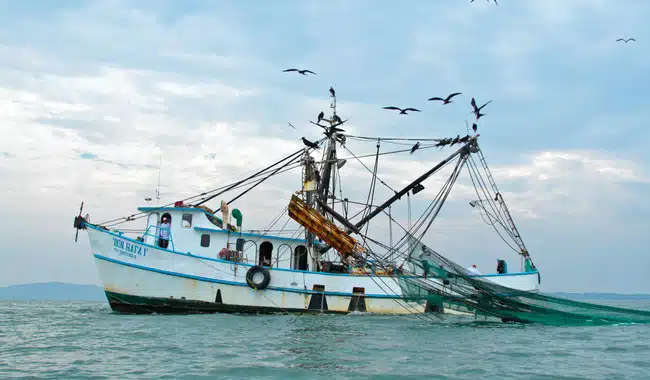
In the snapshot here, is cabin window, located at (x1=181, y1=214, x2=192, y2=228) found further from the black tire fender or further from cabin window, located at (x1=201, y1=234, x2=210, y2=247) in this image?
the black tire fender

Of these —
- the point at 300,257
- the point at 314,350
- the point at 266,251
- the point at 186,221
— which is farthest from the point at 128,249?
the point at 314,350

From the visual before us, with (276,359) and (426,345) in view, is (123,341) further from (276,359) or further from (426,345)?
(426,345)

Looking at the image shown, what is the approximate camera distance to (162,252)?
21031mm

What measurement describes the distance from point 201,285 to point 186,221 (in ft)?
8.96

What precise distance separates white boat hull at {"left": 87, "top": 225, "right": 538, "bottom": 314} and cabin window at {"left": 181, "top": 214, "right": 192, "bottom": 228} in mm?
1710

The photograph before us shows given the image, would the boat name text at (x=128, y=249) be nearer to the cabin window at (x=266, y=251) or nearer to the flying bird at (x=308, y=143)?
the cabin window at (x=266, y=251)

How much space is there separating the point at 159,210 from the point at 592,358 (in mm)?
15845

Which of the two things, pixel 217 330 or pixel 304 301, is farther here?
pixel 304 301

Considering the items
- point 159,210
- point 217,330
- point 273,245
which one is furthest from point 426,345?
point 159,210

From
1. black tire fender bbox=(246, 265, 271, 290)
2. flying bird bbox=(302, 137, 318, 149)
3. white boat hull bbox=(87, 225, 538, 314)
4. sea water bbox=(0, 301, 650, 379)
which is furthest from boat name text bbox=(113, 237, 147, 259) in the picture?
flying bird bbox=(302, 137, 318, 149)

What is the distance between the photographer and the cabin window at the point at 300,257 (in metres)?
23.9

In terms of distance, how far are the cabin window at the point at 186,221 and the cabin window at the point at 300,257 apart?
4.24 meters

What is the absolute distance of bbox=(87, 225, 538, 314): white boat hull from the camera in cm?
2106

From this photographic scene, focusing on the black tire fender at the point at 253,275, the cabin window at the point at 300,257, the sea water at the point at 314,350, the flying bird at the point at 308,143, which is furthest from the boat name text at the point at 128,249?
the flying bird at the point at 308,143
